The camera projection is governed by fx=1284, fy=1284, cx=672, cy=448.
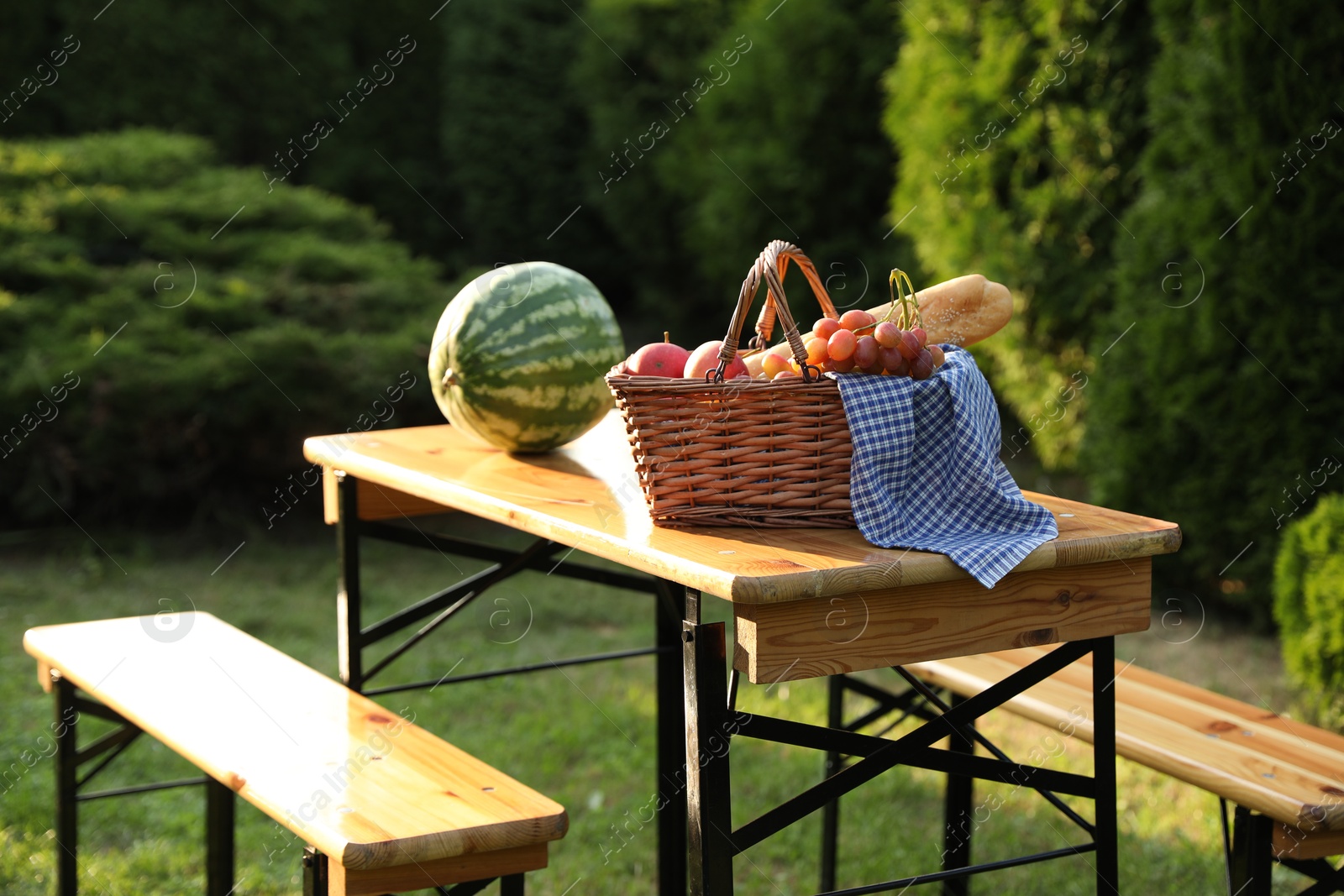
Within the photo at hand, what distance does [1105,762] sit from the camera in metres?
2.02

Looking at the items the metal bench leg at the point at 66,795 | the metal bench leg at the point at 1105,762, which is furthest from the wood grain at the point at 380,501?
the metal bench leg at the point at 1105,762

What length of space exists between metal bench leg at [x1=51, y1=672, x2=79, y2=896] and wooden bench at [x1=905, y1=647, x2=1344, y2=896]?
196cm

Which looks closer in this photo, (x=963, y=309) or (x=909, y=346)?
(x=909, y=346)

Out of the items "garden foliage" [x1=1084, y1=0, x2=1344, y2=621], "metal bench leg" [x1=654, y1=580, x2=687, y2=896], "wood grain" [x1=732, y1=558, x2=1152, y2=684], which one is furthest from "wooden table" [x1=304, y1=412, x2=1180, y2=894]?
"garden foliage" [x1=1084, y1=0, x2=1344, y2=621]

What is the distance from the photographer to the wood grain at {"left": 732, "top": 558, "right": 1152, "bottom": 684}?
173 cm

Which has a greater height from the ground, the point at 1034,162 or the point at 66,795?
the point at 1034,162

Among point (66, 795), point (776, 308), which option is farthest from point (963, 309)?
point (66, 795)

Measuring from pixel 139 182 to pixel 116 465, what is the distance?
2132 millimetres

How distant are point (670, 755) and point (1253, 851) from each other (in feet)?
4.32

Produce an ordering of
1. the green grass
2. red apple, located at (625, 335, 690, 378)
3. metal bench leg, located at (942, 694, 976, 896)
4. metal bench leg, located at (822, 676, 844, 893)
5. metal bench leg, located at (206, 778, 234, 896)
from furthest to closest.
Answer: the green grass
metal bench leg, located at (822, 676, 844, 893)
metal bench leg, located at (942, 694, 976, 896)
metal bench leg, located at (206, 778, 234, 896)
red apple, located at (625, 335, 690, 378)

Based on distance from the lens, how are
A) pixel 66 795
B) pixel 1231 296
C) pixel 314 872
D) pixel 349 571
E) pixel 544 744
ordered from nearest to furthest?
pixel 314 872 → pixel 349 571 → pixel 66 795 → pixel 544 744 → pixel 1231 296

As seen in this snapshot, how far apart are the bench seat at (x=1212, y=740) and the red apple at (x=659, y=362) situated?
64cm

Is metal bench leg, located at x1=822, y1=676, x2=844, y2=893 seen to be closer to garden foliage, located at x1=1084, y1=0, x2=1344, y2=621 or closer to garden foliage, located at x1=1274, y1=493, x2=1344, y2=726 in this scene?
garden foliage, located at x1=1274, y1=493, x2=1344, y2=726

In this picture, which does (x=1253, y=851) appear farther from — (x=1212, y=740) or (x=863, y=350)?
(x=863, y=350)
